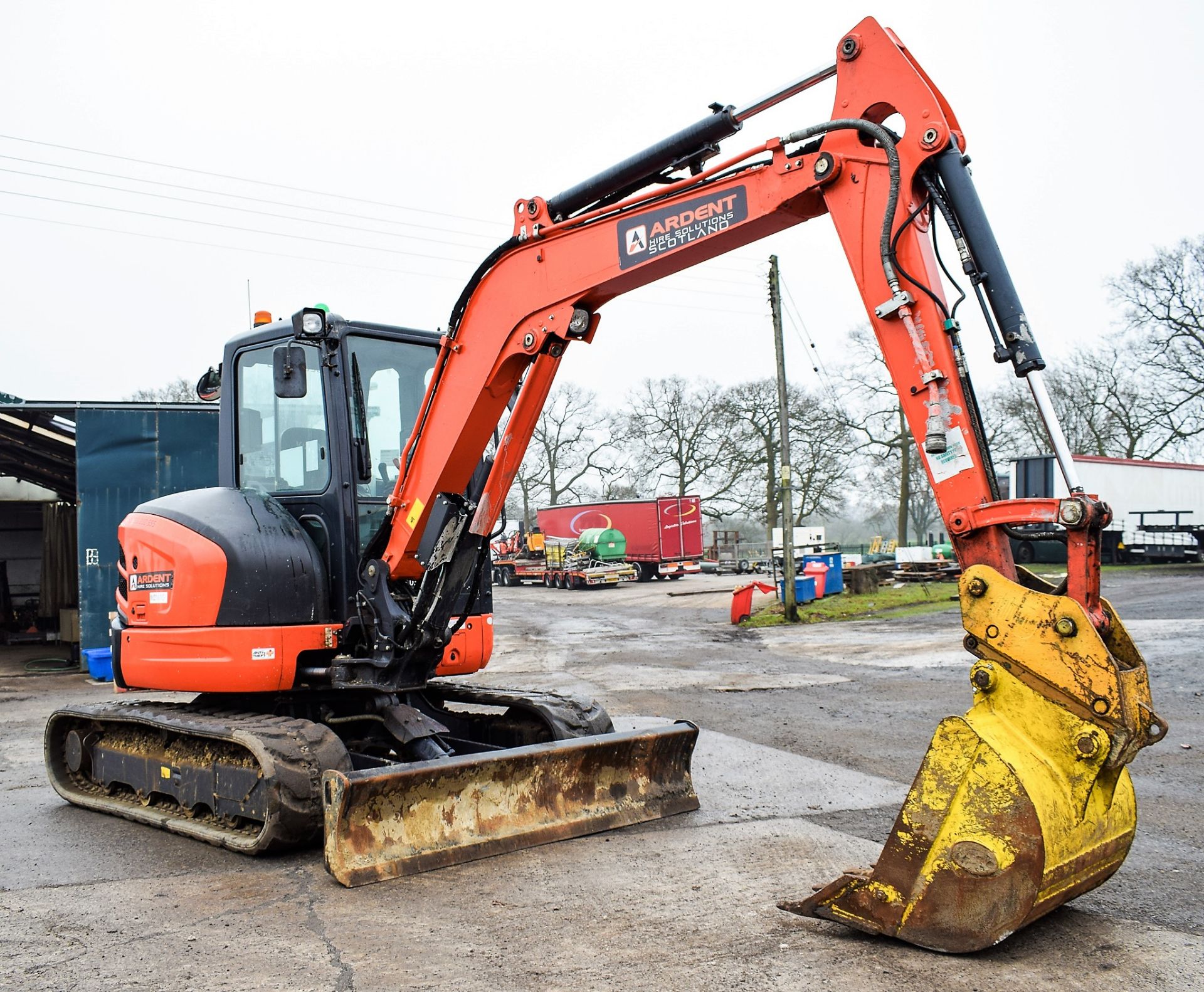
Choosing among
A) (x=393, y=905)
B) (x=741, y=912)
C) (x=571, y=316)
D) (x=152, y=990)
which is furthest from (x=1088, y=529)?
(x=152, y=990)

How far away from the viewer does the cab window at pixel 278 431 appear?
618cm

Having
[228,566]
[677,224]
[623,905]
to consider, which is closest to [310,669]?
[228,566]

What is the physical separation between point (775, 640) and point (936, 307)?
13738mm

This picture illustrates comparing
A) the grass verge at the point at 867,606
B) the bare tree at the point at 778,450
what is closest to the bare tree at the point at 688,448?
the bare tree at the point at 778,450

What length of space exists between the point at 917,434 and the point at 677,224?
1622 millimetres

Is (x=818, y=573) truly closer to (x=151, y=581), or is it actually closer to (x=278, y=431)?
(x=278, y=431)

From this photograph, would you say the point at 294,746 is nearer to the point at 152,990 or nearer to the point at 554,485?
the point at 152,990

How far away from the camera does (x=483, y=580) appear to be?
21.8ft

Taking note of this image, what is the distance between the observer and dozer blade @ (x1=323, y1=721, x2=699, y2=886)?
4.89 m

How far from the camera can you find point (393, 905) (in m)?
4.56

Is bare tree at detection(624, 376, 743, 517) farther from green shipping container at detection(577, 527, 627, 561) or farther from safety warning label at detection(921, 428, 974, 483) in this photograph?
safety warning label at detection(921, 428, 974, 483)

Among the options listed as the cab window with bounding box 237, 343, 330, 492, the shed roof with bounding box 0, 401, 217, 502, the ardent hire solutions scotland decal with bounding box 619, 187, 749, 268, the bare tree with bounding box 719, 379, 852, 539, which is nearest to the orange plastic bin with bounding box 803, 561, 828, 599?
the shed roof with bounding box 0, 401, 217, 502

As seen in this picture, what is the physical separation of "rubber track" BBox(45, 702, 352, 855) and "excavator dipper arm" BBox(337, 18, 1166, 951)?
2.69 feet

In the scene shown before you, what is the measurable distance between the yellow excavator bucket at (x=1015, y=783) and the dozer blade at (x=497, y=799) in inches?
79.9
